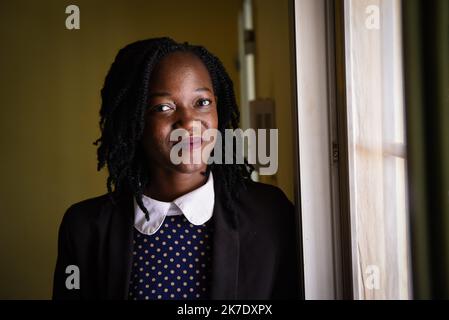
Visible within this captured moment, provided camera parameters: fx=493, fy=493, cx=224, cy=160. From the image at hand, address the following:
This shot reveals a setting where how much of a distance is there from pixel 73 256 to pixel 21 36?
57cm

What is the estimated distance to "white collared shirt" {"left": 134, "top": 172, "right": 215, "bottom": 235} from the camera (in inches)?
46.1

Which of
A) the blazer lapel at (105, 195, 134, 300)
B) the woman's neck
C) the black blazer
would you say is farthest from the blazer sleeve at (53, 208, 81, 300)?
the woman's neck

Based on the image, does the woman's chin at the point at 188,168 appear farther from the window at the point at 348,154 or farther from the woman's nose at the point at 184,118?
the window at the point at 348,154

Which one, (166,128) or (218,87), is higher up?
(218,87)

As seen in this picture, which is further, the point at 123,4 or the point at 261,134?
the point at 261,134

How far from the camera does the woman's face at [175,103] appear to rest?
44.5 inches

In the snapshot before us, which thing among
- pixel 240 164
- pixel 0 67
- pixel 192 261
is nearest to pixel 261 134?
pixel 240 164

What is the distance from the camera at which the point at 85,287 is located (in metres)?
1.21

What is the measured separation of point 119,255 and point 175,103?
1.25 feet

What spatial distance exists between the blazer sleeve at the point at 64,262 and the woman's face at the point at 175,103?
0.30 m

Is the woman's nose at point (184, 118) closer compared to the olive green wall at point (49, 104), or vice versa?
the woman's nose at point (184, 118)

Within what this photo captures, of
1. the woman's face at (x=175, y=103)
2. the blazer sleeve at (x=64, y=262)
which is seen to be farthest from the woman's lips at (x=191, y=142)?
the blazer sleeve at (x=64, y=262)

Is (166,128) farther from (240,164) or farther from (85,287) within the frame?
(85,287)

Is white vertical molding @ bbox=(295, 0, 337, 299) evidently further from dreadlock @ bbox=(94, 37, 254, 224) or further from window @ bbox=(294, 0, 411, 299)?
dreadlock @ bbox=(94, 37, 254, 224)
